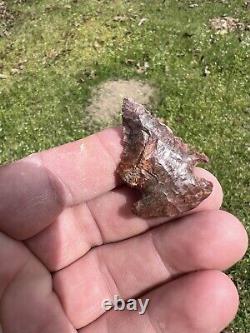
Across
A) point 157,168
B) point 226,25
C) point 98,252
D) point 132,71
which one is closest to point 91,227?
point 98,252

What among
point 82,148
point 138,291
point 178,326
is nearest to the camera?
point 178,326

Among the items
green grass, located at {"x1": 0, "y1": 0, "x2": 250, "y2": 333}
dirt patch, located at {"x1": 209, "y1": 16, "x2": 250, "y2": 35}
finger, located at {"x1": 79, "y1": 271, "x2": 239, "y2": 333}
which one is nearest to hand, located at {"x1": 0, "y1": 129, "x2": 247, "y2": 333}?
finger, located at {"x1": 79, "y1": 271, "x2": 239, "y2": 333}

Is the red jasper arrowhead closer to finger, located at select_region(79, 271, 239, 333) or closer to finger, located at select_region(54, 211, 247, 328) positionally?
finger, located at select_region(54, 211, 247, 328)

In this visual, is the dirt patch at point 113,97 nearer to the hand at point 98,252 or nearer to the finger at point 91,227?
the hand at point 98,252

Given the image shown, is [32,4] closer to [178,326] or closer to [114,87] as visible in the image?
[114,87]

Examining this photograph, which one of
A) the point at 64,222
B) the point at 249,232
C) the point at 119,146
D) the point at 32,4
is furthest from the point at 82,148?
the point at 32,4

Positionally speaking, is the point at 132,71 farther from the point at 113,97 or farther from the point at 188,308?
the point at 188,308
